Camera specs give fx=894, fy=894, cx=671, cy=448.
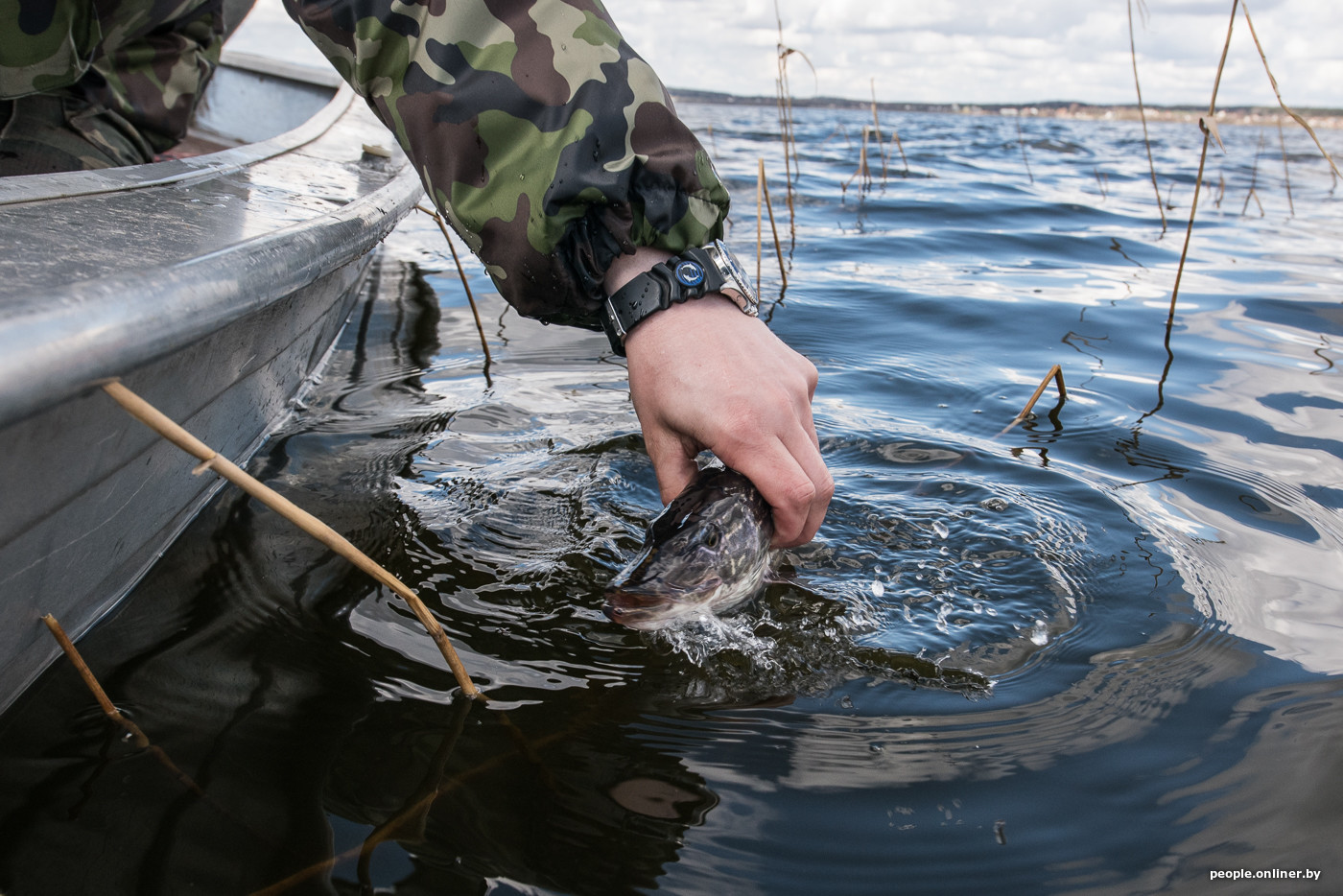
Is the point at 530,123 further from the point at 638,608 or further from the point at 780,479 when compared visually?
the point at 638,608

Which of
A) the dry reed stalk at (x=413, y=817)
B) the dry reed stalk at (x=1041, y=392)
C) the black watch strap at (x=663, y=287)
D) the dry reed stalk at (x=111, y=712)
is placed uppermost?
the black watch strap at (x=663, y=287)

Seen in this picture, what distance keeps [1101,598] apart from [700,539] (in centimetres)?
119

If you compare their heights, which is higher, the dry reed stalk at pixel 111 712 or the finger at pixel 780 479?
the finger at pixel 780 479

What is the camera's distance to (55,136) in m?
2.94

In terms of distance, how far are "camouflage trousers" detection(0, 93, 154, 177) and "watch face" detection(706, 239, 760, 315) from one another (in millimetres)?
2135

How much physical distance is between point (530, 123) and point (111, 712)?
4.75 feet

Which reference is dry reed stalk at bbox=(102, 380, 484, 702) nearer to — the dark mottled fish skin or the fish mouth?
the fish mouth

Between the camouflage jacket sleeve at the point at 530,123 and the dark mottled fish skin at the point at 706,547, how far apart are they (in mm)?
704

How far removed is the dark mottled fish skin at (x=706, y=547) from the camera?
2.25m

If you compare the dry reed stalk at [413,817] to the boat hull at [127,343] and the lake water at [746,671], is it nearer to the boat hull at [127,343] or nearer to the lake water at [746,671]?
the lake water at [746,671]

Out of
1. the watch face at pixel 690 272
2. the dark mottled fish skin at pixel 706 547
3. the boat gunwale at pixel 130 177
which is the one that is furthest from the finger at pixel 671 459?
the boat gunwale at pixel 130 177

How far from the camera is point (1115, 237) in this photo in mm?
8445

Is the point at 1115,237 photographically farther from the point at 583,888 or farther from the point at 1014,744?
the point at 583,888

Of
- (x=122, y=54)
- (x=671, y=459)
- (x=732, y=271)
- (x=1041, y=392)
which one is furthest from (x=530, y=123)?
(x=1041, y=392)
